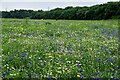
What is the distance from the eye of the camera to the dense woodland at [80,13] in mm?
44609

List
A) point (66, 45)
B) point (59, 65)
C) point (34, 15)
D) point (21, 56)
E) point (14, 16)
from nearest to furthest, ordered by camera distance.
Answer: point (59, 65) → point (21, 56) → point (66, 45) → point (14, 16) → point (34, 15)

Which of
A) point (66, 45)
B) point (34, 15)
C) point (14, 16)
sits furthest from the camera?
point (34, 15)

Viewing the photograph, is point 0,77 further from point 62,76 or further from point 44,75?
point 62,76

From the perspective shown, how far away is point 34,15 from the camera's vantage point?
56.2 meters

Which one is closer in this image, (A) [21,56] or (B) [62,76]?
(B) [62,76]

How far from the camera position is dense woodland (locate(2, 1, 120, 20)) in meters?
44.6

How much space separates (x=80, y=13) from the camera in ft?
198

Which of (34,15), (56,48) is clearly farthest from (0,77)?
(34,15)

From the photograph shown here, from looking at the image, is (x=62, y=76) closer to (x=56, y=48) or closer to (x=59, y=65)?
(x=59, y=65)

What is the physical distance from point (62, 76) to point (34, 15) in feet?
166

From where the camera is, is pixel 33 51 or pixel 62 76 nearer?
pixel 62 76

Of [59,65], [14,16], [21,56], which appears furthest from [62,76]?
[14,16]

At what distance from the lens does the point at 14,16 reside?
147ft

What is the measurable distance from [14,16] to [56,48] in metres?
36.2
